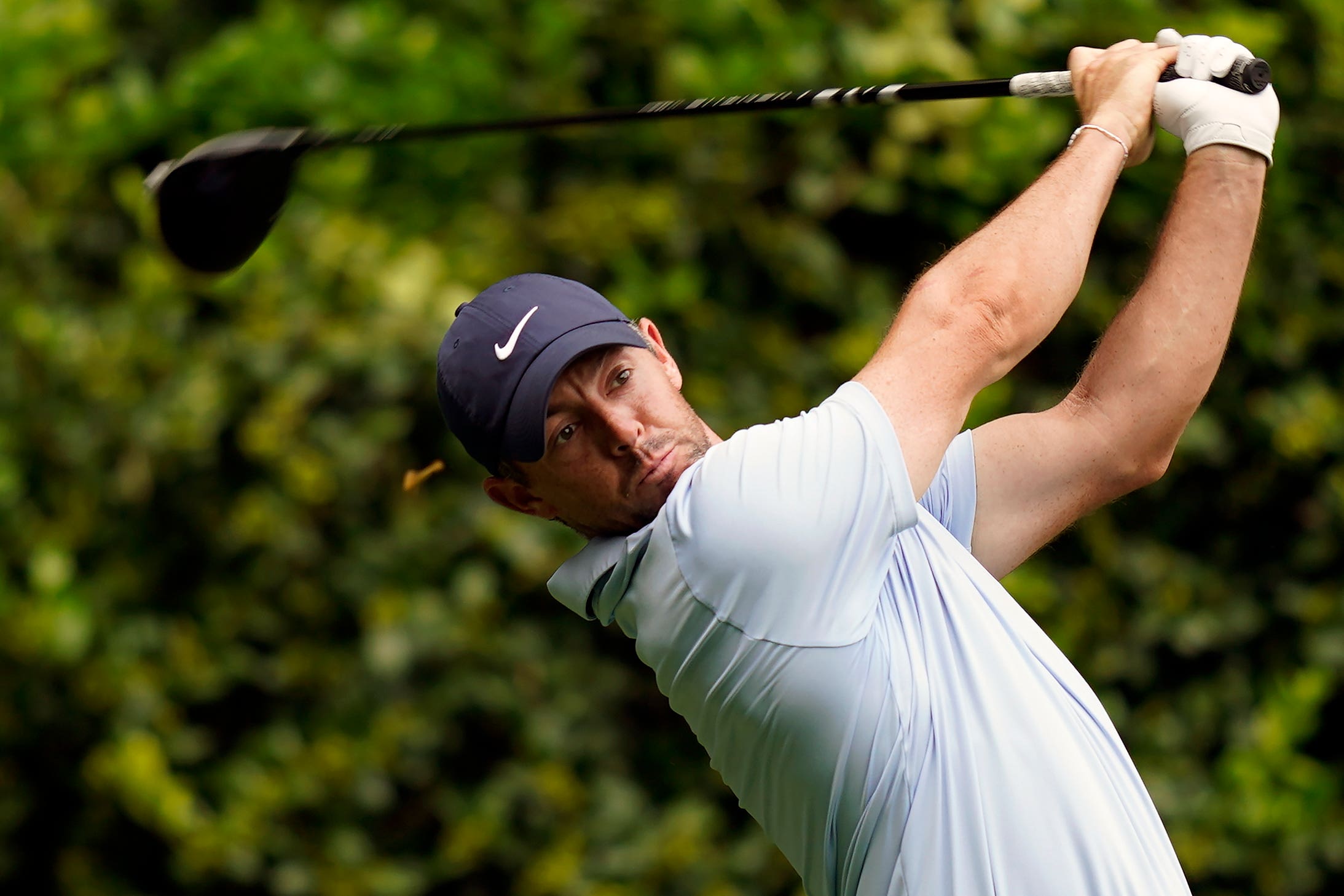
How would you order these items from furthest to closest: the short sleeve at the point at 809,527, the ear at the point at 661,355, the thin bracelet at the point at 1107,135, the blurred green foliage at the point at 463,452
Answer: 1. the blurred green foliage at the point at 463,452
2. the ear at the point at 661,355
3. the thin bracelet at the point at 1107,135
4. the short sleeve at the point at 809,527

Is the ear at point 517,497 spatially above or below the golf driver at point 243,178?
below

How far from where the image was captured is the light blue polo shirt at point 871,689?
168 centimetres

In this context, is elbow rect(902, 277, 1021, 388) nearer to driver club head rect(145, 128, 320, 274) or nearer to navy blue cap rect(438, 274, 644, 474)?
navy blue cap rect(438, 274, 644, 474)

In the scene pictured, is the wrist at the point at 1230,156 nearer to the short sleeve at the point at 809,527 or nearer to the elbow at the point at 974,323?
the elbow at the point at 974,323

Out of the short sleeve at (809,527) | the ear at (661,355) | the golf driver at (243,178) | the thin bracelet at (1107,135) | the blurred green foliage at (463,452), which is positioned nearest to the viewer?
the short sleeve at (809,527)

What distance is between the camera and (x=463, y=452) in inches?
135

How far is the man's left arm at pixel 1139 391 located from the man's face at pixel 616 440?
452 millimetres

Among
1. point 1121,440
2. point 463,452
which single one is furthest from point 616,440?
point 463,452

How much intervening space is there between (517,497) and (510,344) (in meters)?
0.27

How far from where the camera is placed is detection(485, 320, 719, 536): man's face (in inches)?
76.0

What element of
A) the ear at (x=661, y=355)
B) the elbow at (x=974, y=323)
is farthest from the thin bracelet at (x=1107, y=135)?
the ear at (x=661, y=355)

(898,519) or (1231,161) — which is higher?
(1231,161)

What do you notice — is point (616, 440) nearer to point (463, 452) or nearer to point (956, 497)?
point (956, 497)

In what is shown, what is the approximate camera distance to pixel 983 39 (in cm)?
362
